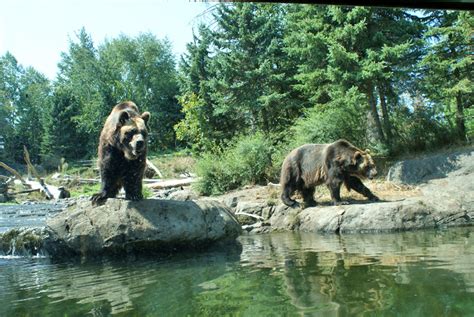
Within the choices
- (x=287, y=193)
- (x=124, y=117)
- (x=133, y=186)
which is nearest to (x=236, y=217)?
(x=287, y=193)

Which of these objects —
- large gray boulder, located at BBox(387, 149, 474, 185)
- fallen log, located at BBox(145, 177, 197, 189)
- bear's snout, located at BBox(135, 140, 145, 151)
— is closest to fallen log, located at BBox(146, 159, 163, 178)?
fallen log, located at BBox(145, 177, 197, 189)

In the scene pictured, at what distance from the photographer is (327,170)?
10.9m

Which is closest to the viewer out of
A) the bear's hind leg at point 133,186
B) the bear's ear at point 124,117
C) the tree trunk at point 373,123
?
A: the bear's ear at point 124,117

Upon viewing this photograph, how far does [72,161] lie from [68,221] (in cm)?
2065

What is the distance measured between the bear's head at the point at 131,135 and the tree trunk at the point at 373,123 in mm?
10737

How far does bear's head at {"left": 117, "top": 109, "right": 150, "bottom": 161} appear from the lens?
22.0ft

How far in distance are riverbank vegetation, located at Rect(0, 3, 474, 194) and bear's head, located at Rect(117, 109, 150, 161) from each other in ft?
15.2

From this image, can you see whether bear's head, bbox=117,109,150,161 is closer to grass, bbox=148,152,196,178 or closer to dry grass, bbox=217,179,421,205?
dry grass, bbox=217,179,421,205

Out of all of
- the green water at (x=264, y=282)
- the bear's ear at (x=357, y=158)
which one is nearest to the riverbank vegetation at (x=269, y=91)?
the bear's ear at (x=357, y=158)

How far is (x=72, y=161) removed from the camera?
26578 millimetres

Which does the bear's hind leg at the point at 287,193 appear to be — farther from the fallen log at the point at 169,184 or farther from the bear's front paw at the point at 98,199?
the fallen log at the point at 169,184

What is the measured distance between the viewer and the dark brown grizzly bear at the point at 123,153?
6.80 metres

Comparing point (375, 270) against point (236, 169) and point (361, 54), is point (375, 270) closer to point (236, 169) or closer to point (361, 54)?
point (236, 169)

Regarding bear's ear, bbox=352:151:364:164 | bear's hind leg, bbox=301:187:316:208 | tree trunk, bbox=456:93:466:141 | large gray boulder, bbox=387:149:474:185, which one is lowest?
bear's hind leg, bbox=301:187:316:208
